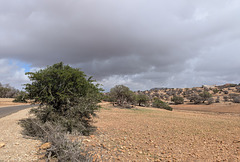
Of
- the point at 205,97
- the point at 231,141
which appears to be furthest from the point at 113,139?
the point at 205,97

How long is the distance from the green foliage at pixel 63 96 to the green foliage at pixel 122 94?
65.3ft

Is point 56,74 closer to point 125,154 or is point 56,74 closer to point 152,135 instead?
point 125,154

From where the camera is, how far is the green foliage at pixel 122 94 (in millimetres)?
29266

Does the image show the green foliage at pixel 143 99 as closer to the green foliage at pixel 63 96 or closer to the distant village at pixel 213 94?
the distant village at pixel 213 94

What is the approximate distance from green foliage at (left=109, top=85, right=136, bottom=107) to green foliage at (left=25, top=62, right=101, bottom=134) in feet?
65.3

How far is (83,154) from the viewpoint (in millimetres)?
5164

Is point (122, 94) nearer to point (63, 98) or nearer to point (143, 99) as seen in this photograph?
point (143, 99)

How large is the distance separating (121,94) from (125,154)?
23.8m

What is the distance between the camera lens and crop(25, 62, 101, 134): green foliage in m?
8.21

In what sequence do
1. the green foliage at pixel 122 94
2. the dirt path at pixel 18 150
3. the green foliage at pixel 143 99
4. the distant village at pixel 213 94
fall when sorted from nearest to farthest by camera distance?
the dirt path at pixel 18 150 → the green foliage at pixel 122 94 → the green foliage at pixel 143 99 → the distant village at pixel 213 94

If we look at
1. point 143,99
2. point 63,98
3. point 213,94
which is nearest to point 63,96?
point 63,98

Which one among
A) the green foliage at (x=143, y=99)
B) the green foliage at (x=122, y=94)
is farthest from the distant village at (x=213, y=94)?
the green foliage at (x=122, y=94)

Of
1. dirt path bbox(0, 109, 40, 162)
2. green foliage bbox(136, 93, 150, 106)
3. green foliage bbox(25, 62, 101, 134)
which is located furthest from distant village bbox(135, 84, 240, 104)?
dirt path bbox(0, 109, 40, 162)

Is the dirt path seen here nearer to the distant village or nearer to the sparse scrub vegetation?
the sparse scrub vegetation
